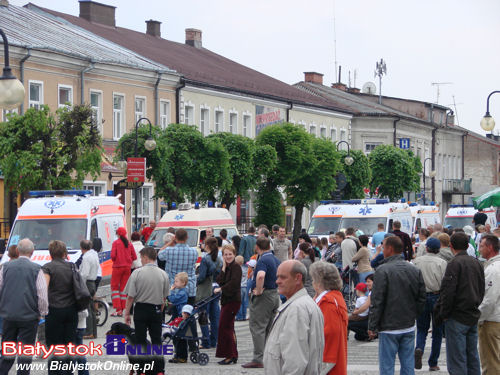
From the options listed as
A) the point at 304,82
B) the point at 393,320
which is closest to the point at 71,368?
the point at 393,320

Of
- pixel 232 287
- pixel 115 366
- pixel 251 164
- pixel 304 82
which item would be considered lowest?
pixel 115 366

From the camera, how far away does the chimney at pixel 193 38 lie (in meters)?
59.9

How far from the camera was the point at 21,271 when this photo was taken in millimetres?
11961

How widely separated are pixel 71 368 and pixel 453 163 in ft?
249

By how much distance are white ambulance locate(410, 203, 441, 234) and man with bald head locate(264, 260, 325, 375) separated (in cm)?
2729

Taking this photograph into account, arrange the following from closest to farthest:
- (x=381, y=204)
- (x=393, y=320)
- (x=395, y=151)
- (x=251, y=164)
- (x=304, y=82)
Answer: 1. (x=393, y=320)
2. (x=381, y=204)
3. (x=251, y=164)
4. (x=395, y=151)
5. (x=304, y=82)

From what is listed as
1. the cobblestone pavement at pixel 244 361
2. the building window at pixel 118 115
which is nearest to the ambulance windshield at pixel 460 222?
the building window at pixel 118 115

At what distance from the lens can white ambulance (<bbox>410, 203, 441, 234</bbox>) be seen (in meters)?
35.7

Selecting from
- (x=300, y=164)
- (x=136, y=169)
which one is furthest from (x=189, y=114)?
(x=136, y=169)

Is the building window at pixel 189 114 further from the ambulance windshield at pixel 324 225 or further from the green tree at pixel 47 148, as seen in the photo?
the green tree at pixel 47 148

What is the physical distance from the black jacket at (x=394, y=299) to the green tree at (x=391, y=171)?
48.1 metres

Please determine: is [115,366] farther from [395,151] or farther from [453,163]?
[453,163]

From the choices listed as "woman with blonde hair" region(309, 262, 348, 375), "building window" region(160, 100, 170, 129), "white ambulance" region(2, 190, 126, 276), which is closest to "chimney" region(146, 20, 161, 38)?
"building window" region(160, 100, 170, 129)

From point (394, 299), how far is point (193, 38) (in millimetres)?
50340
